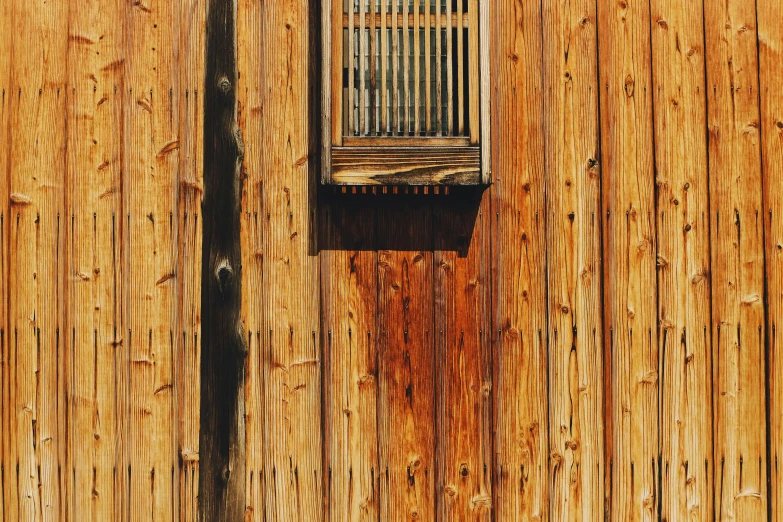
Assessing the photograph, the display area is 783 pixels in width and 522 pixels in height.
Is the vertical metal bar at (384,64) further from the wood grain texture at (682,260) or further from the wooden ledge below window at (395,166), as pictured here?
the wood grain texture at (682,260)

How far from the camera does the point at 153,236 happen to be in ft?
5.83

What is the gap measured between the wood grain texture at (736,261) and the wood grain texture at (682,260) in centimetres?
3

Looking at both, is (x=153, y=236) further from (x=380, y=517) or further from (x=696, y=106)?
(x=696, y=106)

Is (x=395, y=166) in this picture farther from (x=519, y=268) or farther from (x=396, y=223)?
(x=519, y=268)

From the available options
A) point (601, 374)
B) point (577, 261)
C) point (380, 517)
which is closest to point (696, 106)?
point (577, 261)

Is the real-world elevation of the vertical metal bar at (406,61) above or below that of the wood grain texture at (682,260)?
above

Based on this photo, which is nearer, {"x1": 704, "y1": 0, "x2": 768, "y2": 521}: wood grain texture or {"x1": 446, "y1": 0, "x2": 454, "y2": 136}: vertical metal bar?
{"x1": 446, "y1": 0, "x2": 454, "y2": 136}: vertical metal bar

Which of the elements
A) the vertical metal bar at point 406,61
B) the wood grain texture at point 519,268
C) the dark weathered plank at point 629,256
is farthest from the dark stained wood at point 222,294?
the dark weathered plank at point 629,256

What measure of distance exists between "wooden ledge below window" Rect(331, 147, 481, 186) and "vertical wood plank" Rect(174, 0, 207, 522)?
0.43 meters

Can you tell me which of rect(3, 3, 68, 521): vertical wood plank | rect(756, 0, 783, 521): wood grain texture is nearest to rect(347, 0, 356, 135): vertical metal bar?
rect(3, 3, 68, 521): vertical wood plank

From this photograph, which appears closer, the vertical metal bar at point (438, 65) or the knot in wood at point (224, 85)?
the vertical metal bar at point (438, 65)

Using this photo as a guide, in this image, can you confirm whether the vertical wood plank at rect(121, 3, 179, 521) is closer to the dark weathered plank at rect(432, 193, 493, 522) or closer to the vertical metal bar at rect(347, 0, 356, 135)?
the vertical metal bar at rect(347, 0, 356, 135)

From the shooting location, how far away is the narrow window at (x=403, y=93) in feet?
5.47

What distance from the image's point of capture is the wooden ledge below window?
1.67 m
